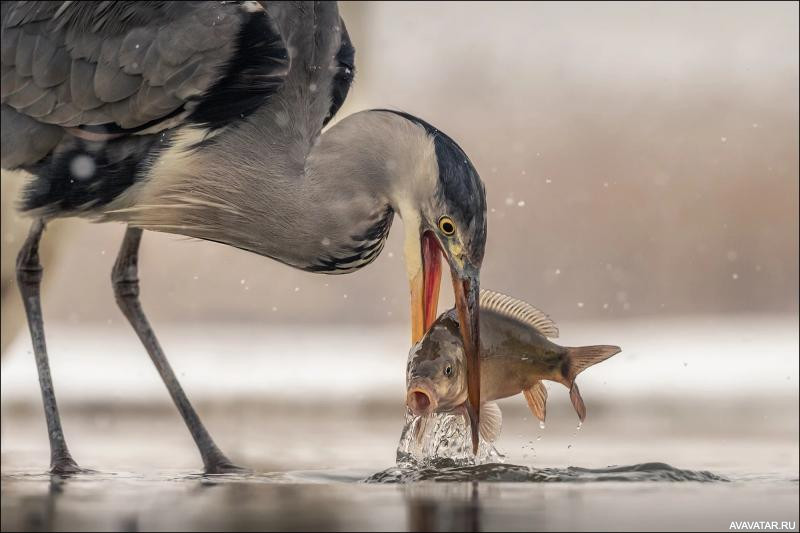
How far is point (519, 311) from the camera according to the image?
14.1 ft

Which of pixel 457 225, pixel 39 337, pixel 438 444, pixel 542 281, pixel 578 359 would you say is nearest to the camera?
pixel 457 225

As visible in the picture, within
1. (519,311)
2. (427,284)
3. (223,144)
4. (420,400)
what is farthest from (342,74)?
(420,400)

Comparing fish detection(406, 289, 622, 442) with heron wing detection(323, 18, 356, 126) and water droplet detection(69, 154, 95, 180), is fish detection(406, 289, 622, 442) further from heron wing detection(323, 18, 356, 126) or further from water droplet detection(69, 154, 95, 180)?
water droplet detection(69, 154, 95, 180)

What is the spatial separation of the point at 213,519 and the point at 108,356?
21.5 ft

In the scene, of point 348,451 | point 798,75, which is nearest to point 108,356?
point 348,451

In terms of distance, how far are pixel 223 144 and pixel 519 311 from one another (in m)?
1.07

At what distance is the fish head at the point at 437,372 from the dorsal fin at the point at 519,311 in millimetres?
176

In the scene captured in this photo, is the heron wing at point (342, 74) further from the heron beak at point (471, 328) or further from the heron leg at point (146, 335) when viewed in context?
the heron beak at point (471, 328)

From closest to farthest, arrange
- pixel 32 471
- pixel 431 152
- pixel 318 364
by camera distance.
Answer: pixel 431 152
pixel 32 471
pixel 318 364

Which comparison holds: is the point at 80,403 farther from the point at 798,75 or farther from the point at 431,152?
the point at 798,75

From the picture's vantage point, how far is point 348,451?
549 cm

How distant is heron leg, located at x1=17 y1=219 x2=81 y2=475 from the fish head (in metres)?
1.26

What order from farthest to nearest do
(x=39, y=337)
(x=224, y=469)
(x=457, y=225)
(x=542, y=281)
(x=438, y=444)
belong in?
(x=542, y=281)
(x=39, y=337)
(x=224, y=469)
(x=438, y=444)
(x=457, y=225)

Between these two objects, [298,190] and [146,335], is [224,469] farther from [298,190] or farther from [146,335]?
[298,190]
